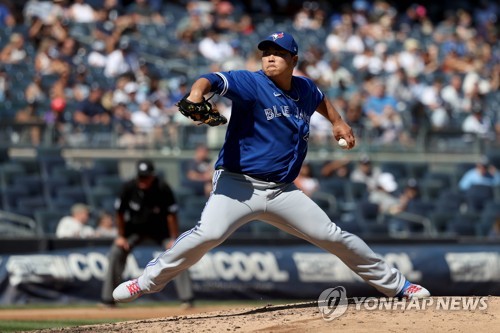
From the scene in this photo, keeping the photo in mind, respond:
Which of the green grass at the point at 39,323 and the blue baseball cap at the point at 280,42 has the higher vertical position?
the blue baseball cap at the point at 280,42

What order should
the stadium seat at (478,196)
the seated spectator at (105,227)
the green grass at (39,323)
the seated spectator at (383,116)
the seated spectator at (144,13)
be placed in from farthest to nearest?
the seated spectator at (144,13) → the seated spectator at (383,116) → the stadium seat at (478,196) → the seated spectator at (105,227) → the green grass at (39,323)

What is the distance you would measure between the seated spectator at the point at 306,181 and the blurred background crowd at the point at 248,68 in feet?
0.20

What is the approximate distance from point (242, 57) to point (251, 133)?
39.9 feet

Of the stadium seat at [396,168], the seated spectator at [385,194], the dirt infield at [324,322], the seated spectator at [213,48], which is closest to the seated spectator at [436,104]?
the stadium seat at [396,168]

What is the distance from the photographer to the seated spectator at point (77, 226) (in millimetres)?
13250

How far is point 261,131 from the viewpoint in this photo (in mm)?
6965

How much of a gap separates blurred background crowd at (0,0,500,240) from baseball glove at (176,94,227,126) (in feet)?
26.3

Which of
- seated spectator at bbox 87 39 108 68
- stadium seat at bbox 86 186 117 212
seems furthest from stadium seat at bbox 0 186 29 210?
seated spectator at bbox 87 39 108 68


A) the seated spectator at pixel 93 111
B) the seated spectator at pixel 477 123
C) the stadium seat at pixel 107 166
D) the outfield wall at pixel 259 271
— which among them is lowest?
the outfield wall at pixel 259 271

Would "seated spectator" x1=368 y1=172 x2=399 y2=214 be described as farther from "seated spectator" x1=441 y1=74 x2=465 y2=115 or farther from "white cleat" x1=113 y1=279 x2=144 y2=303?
"white cleat" x1=113 y1=279 x2=144 y2=303

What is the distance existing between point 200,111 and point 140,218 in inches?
215

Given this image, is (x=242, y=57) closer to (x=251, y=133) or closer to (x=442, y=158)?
(x=442, y=158)

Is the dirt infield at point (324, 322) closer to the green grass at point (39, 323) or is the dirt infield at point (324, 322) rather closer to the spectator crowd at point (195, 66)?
the green grass at point (39, 323)

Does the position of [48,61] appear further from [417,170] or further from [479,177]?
[479,177]
